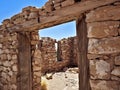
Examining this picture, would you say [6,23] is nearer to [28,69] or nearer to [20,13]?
[20,13]

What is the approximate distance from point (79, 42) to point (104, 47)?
1.96 ft

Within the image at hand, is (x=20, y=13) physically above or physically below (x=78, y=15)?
above

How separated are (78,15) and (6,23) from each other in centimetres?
242

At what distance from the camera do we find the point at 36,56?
13.6 ft

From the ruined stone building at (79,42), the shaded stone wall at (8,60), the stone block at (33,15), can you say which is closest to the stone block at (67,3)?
the ruined stone building at (79,42)

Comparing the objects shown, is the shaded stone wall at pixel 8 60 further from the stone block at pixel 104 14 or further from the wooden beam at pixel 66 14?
the stone block at pixel 104 14

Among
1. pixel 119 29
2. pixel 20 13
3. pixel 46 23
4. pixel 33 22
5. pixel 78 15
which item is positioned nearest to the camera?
pixel 119 29

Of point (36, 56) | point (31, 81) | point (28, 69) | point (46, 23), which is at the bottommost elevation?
point (31, 81)

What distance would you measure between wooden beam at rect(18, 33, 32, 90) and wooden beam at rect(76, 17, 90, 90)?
167cm

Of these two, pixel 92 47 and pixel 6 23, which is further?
pixel 6 23

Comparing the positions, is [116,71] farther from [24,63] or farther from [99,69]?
[24,63]

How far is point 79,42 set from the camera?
2760mm

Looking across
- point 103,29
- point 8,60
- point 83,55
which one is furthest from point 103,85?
point 8,60

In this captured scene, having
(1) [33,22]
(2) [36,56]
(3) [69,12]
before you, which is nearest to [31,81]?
(2) [36,56]
